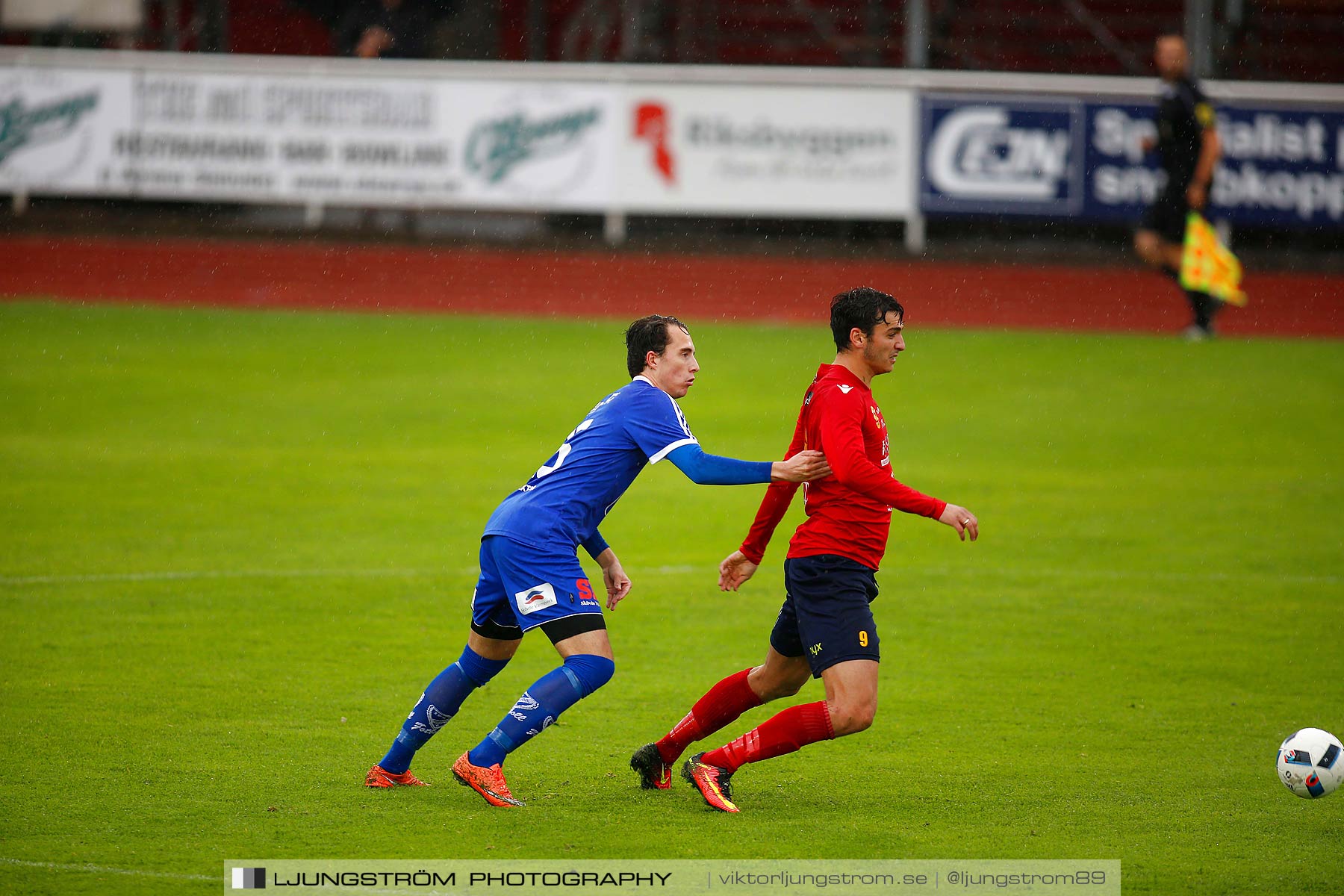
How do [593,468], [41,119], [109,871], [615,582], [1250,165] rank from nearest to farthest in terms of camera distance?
[109,871], [593,468], [615,582], [1250,165], [41,119]

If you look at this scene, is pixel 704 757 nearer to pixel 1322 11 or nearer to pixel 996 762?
pixel 996 762

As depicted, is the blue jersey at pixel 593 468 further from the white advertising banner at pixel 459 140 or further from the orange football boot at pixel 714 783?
the white advertising banner at pixel 459 140

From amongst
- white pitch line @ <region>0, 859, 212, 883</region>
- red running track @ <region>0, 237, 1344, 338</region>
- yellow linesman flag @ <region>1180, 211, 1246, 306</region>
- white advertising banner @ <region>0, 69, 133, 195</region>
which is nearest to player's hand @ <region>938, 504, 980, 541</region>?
white pitch line @ <region>0, 859, 212, 883</region>

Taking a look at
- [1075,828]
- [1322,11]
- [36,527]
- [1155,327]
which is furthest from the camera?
[1322,11]

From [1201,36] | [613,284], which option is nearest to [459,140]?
[613,284]

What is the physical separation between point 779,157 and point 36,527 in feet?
39.4

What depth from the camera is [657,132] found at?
19750mm

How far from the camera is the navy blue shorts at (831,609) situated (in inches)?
211

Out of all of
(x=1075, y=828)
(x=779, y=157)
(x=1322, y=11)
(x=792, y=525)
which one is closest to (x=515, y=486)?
(x=792, y=525)

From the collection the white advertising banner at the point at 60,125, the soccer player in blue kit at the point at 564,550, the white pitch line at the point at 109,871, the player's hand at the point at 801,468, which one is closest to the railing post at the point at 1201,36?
the white advertising banner at the point at 60,125

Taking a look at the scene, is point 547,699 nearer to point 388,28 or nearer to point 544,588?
point 544,588

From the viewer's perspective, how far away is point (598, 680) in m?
5.45

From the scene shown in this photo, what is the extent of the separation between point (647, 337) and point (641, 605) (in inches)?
137

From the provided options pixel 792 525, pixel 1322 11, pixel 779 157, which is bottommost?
pixel 792 525
